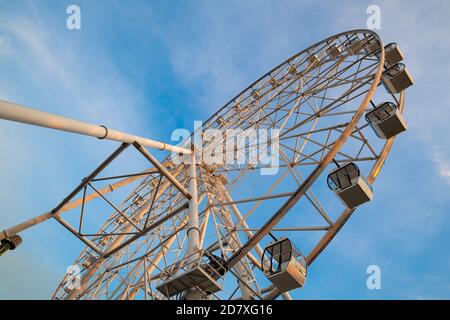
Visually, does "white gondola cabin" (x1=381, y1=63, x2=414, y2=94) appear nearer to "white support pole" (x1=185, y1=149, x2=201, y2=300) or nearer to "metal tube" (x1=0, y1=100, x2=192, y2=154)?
"white support pole" (x1=185, y1=149, x2=201, y2=300)

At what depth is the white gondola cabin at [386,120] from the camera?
15.5 meters

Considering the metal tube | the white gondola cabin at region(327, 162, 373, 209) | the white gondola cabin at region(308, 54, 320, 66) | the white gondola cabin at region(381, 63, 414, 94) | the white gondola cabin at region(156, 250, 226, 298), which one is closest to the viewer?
the metal tube

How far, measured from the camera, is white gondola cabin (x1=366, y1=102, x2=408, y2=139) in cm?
1550

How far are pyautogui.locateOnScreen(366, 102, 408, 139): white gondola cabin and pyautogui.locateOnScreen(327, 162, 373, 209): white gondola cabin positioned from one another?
327 centimetres

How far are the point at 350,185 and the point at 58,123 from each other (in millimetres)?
8932

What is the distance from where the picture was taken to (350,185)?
12883 millimetres

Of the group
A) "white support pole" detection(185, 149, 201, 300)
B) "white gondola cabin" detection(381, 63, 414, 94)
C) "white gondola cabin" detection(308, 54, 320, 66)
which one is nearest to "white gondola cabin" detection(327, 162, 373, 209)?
"white support pole" detection(185, 149, 201, 300)

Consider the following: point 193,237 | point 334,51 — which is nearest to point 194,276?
point 193,237

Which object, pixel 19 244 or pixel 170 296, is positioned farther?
pixel 19 244
